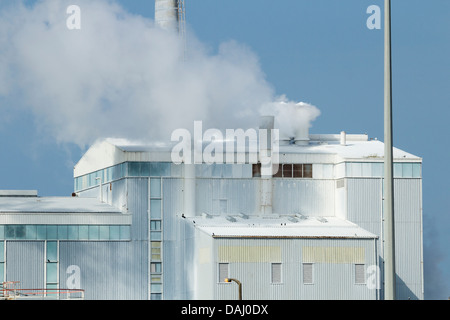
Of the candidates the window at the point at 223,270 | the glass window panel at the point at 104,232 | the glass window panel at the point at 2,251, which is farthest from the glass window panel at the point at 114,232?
the window at the point at 223,270

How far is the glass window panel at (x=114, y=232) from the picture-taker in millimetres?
76250

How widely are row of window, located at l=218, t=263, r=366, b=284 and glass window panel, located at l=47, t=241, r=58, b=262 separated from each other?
14.6 m

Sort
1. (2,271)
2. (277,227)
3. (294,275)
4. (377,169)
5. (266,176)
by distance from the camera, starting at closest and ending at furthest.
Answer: (294,275) < (277,227) < (2,271) < (377,169) < (266,176)

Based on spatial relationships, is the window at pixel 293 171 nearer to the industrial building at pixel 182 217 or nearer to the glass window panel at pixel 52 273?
the industrial building at pixel 182 217

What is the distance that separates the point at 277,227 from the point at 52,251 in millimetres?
17445

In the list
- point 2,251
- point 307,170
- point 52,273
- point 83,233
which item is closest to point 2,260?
point 2,251

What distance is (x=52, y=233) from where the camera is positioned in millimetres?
75312

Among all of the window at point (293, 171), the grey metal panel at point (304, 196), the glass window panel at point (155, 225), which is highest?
the window at point (293, 171)

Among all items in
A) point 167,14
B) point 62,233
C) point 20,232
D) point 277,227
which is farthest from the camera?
point 167,14

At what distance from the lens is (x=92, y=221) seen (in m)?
76.1

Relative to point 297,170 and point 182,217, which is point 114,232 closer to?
point 182,217

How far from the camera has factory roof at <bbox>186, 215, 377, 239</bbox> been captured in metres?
68.6
